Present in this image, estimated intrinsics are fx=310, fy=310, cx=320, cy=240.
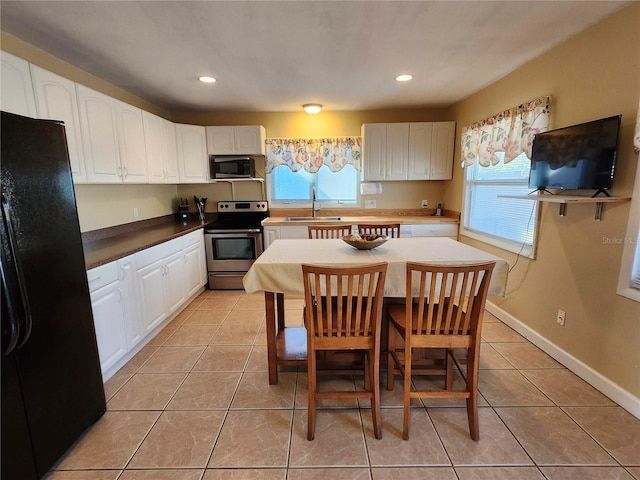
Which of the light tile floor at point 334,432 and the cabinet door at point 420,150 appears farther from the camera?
the cabinet door at point 420,150

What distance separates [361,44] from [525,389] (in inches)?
103

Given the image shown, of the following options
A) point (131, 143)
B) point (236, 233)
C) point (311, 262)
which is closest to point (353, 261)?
point (311, 262)

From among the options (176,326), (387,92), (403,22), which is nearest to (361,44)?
(403,22)

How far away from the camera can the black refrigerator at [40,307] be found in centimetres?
125

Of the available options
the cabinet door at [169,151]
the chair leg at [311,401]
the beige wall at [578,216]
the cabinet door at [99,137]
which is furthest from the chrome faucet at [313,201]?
the chair leg at [311,401]

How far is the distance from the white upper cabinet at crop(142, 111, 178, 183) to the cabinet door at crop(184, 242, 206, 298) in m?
0.84

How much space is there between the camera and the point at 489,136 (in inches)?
122

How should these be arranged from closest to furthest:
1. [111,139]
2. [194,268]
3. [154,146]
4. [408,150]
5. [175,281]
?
[111,139]
[175,281]
[154,146]
[194,268]
[408,150]

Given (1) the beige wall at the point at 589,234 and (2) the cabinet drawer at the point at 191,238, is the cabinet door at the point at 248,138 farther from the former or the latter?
(1) the beige wall at the point at 589,234

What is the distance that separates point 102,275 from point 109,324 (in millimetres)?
362

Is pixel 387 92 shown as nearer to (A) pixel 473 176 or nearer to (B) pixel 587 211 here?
(A) pixel 473 176

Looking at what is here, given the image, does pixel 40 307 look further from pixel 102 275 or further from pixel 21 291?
pixel 102 275

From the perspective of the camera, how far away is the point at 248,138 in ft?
13.4

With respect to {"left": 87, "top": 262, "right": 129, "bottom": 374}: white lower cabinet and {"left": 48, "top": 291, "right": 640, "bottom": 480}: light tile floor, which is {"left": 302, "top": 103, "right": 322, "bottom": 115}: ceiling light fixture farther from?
{"left": 48, "top": 291, "right": 640, "bottom": 480}: light tile floor
